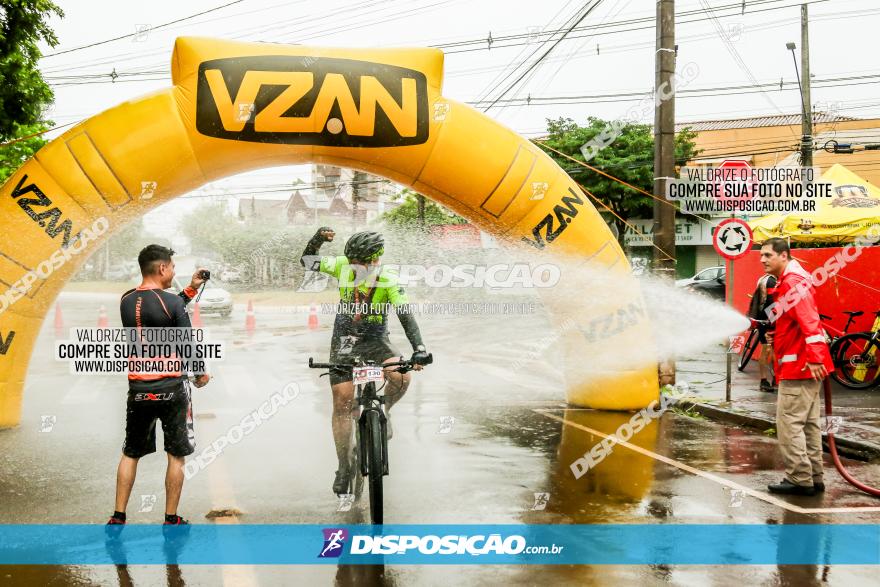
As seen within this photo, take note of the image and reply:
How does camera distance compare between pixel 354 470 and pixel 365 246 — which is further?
pixel 354 470

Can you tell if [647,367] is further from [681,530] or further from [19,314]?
[19,314]

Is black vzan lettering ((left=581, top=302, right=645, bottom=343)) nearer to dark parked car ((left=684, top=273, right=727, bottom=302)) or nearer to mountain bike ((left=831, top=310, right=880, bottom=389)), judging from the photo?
mountain bike ((left=831, top=310, right=880, bottom=389))

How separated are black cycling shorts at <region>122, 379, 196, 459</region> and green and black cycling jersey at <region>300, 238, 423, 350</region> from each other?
4.15 feet

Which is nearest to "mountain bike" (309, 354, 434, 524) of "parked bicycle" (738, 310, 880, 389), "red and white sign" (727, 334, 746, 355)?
"parked bicycle" (738, 310, 880, 389)

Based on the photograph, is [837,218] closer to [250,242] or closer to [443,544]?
[250,242]

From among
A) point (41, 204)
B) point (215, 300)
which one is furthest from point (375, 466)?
point (215, 300)

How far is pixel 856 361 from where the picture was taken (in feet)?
38.8

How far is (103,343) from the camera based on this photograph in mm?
8523

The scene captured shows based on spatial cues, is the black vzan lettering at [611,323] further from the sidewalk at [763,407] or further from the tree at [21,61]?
the tree at [21,61]

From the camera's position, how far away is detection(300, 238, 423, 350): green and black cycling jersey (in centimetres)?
580

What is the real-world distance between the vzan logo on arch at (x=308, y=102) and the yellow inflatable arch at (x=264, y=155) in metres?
0.01

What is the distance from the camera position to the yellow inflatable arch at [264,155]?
8.06 metres

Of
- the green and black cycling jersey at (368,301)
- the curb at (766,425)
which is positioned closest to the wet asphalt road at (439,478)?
the curb at (766,425)

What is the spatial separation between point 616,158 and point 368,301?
2920cm
